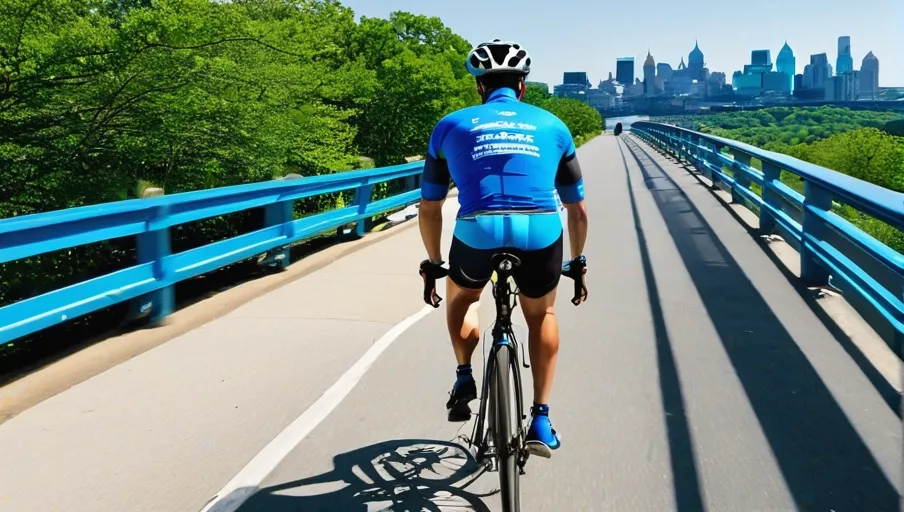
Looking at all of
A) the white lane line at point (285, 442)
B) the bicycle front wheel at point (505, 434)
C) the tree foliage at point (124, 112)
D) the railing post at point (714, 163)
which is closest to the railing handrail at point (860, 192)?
the bicycle front wheel at point (505, 434)

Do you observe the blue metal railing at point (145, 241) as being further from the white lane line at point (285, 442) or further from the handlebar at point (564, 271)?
the handlebar at point (564, 271)

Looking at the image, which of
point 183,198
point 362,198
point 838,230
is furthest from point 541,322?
point 362,198

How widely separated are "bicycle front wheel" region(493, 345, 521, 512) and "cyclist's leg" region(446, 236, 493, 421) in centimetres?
37

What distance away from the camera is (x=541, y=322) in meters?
4.02

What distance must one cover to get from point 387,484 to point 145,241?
4.38 meters

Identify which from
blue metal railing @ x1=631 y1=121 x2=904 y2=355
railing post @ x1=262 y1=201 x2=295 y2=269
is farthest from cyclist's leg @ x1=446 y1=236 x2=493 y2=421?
railing post @ x1=262 y1=201 x2=295 y2=269

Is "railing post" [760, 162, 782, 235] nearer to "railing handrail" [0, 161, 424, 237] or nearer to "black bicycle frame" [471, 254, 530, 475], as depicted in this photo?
"railing handrail" [0, 161, 424, 237]

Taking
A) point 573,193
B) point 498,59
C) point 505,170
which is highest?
point 498,59

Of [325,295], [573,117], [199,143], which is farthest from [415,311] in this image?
[573,117]

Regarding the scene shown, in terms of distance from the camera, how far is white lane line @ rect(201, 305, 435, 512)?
13.5 feet

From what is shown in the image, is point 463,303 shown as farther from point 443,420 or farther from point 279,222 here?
point 279,222

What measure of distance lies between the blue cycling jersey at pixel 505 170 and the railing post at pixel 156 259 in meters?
4.54

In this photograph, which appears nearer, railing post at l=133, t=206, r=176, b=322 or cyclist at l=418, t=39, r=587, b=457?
cyclist at l=418, t=39, r=587, b=457

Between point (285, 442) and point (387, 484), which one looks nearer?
point (387, 484)
